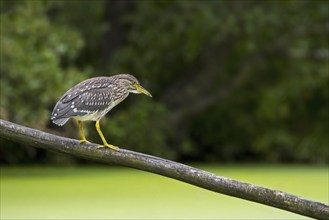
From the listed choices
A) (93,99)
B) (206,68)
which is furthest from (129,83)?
(206,68)

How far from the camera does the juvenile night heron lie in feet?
18.6

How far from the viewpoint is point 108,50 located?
47.1 ft

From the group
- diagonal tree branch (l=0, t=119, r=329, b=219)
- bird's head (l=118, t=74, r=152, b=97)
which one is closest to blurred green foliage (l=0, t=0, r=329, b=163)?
bird's head (l=118, t=74, r=152, b=97)

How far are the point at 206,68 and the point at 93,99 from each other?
8.55m

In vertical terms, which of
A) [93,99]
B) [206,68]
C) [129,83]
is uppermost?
[206,68]

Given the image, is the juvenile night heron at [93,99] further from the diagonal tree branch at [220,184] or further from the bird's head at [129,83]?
the diagonal tree branch at [220,184]

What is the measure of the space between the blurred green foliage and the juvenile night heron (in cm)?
514

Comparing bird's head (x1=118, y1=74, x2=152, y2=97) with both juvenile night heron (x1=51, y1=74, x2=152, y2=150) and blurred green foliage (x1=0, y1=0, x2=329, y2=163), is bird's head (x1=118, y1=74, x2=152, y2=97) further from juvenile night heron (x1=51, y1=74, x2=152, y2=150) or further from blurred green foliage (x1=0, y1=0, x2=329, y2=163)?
blurred green foliage (x1=0, y1=0, x2=329, y2=163)

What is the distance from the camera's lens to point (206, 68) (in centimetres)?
1423

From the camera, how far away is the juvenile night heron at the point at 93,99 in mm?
5680

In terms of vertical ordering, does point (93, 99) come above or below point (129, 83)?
below

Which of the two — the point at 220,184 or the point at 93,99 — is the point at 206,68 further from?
the point at 220,184

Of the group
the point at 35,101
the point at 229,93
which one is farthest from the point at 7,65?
the point at 229,93

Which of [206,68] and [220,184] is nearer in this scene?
[220,184]
